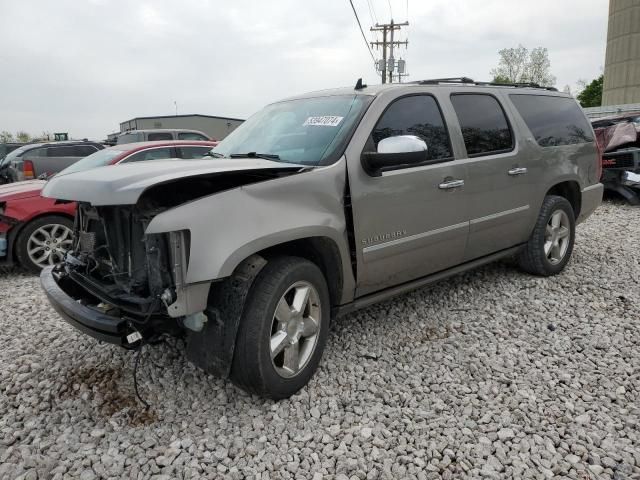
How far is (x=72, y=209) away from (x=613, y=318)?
5674mm

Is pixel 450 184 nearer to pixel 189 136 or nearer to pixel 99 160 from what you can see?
pixel 99 160

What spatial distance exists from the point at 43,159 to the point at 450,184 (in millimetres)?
10856

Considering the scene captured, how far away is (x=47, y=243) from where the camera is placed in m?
5.58

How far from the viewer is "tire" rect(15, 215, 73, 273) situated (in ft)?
17.8

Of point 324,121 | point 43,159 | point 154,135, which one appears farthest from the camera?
point 154,135

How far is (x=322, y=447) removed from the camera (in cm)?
246

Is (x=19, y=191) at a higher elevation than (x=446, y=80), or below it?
below

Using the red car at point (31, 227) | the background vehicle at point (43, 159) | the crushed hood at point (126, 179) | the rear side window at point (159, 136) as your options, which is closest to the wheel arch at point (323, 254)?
the crushed hood at point (126, 179)

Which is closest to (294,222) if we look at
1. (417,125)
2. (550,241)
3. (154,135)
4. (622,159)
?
(417,125)

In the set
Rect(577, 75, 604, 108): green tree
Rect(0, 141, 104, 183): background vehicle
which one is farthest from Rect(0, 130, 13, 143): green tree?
Rect(577, 75, 604, 108): green tree

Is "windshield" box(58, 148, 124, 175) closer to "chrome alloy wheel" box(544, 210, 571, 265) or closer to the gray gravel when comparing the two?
the gray gravel

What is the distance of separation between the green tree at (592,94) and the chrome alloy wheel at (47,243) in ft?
201

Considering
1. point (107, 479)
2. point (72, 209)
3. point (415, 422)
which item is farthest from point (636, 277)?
point (72, 209)

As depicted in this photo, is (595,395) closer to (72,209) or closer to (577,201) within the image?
(577,201)
